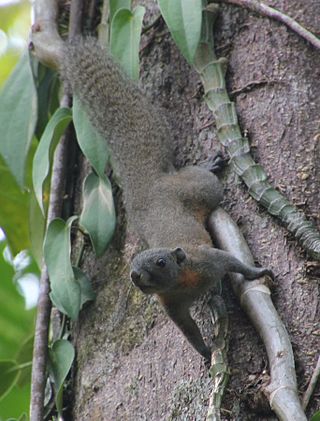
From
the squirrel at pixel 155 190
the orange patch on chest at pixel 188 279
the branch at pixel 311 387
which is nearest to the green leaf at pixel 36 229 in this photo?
the squirrel at pixel 155 190

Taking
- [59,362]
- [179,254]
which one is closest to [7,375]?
[59,362]

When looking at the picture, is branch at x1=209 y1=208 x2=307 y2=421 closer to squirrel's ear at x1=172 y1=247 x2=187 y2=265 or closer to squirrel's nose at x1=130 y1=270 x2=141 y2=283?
squirrel's ear at x1=172 y1=247 x2=187 y2=265

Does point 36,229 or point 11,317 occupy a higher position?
point 36,229

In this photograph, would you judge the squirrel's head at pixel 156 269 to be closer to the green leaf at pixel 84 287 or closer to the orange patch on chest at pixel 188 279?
the orange patch on chest at pixel 188 279

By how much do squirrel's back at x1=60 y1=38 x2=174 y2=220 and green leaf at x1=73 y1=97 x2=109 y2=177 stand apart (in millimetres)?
24

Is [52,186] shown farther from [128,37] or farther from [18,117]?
[128,37]

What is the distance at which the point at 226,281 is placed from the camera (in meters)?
2.58

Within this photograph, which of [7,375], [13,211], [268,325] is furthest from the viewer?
[13,211]

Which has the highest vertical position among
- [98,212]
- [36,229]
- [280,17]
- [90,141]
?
[280,17]

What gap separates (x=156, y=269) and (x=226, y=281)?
9.6 inches

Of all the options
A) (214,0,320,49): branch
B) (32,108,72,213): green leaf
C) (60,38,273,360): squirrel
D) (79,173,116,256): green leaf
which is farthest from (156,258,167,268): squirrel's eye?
(214,0,320,49): branch

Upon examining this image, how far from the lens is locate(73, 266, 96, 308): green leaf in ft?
9.08

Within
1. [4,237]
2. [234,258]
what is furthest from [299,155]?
[4,237]

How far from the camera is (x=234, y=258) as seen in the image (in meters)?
2.42
